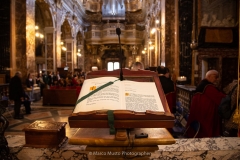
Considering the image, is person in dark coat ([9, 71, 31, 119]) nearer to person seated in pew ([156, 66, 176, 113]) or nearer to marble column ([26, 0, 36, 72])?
marble column ([26, 0, 36, 72])

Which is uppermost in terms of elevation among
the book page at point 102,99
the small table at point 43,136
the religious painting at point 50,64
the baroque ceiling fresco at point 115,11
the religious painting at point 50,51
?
the baroque ceiling fresco at point 115,11

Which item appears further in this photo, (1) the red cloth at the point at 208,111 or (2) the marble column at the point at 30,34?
(2) the marble column at the point at 30,34

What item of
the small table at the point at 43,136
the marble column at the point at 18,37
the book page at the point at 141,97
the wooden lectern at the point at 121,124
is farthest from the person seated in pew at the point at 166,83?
the marble column at the point at 18,37

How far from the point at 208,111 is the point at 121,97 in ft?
8.94

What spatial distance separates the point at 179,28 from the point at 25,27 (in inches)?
280

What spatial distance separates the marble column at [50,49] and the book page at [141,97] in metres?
14.7

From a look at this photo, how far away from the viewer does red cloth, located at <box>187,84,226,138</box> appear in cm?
367

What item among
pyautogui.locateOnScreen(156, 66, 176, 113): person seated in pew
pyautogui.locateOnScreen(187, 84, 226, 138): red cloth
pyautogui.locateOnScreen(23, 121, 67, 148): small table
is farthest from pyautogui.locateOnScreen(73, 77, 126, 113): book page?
pyautogui.locateOnScreen(156, 66, 176, 113): person seated in pew

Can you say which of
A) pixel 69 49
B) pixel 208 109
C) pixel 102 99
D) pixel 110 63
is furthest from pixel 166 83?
pixel 110 63

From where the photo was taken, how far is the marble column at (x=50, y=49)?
1514 cm

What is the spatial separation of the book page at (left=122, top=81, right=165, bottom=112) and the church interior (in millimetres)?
67

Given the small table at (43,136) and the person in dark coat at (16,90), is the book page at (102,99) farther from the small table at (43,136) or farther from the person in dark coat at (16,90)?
the person in dark coat at (16,90)

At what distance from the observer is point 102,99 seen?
142cm

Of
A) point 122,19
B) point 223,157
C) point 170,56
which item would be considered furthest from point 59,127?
point 122,19
